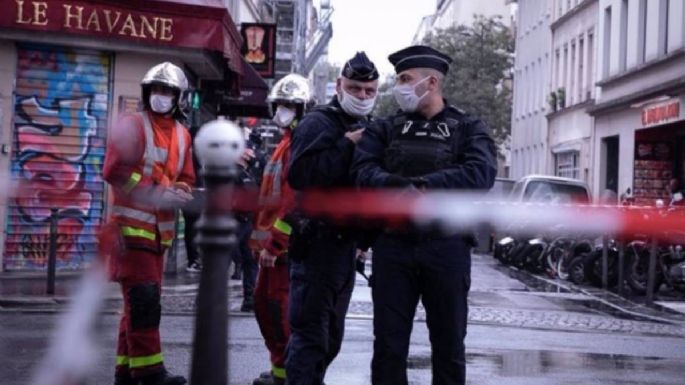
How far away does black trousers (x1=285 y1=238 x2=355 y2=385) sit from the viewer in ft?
25.2

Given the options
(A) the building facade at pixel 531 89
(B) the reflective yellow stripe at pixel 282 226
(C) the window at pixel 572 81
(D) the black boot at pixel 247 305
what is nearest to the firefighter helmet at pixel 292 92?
(B) the reflective yellow stripe at pixel 282 226

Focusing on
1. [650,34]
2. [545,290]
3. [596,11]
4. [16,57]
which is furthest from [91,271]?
[596,11]

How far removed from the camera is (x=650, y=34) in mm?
38812

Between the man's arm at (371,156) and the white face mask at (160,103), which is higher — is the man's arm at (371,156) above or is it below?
below

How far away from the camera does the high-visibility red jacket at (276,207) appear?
8.84 metres

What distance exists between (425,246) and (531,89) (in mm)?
57488

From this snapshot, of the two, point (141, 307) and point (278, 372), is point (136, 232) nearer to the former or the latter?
point (141, 307)

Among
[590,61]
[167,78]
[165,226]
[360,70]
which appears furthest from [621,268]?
[590,61]

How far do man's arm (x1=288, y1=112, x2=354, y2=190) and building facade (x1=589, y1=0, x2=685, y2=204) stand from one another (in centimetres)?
2610

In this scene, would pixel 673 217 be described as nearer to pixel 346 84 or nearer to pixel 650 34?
pixel 346 84

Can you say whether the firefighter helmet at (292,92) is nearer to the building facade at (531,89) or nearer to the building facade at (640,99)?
the building facade at (640,99)

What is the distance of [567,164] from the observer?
52.9 metres

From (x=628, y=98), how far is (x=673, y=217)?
3379cm

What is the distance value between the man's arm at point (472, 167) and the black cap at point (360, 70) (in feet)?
3.21
